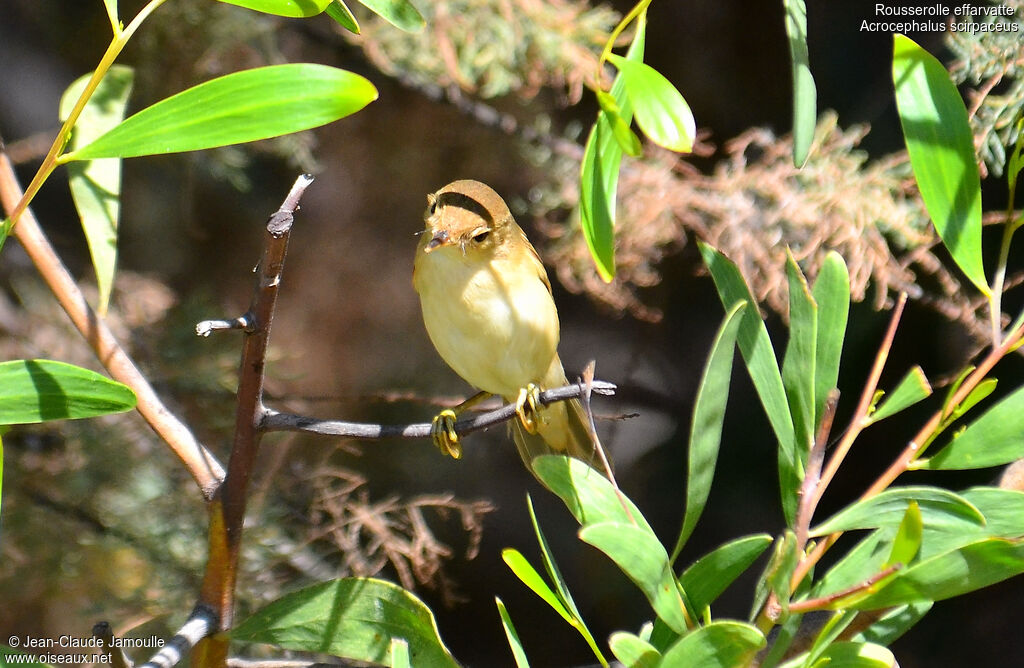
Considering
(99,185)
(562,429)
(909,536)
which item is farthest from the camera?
(562,429)

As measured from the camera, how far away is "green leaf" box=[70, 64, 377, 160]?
50 cm

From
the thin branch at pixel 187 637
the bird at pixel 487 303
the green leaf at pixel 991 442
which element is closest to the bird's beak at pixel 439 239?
the bird at pixel 487 303

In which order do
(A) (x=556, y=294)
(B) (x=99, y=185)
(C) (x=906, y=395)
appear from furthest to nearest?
(A) (x=556, y=294) < (B) (x=99, y=185) < (C) (x=906, y=395)

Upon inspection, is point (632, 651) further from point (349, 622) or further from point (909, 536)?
point (349, 622)

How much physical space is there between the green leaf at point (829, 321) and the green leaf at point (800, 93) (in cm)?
7

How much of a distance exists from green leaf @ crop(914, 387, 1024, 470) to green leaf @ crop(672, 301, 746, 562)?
0.12 m

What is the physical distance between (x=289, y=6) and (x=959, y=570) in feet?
1.67

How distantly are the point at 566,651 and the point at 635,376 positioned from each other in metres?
0.53

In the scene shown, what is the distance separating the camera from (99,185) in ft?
2.75

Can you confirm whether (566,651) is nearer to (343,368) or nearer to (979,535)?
(343,368)

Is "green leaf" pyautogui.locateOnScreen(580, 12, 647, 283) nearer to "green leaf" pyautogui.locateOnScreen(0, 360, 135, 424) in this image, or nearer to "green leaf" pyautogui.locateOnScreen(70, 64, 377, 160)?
"green leaf" pyautogui.locateOnScreen(70, 64, 377, 160)

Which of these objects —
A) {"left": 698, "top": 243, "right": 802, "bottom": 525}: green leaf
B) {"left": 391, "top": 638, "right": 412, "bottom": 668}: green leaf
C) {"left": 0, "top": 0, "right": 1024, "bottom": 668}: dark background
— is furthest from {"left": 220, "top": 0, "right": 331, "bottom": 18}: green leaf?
{"left": 0, "top": 0, "right": 1024, "bottom": 668}: dark background

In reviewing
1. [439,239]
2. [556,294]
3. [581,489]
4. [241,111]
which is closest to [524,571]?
[581,489]

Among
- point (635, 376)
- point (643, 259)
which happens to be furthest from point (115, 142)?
point (635, 376)
